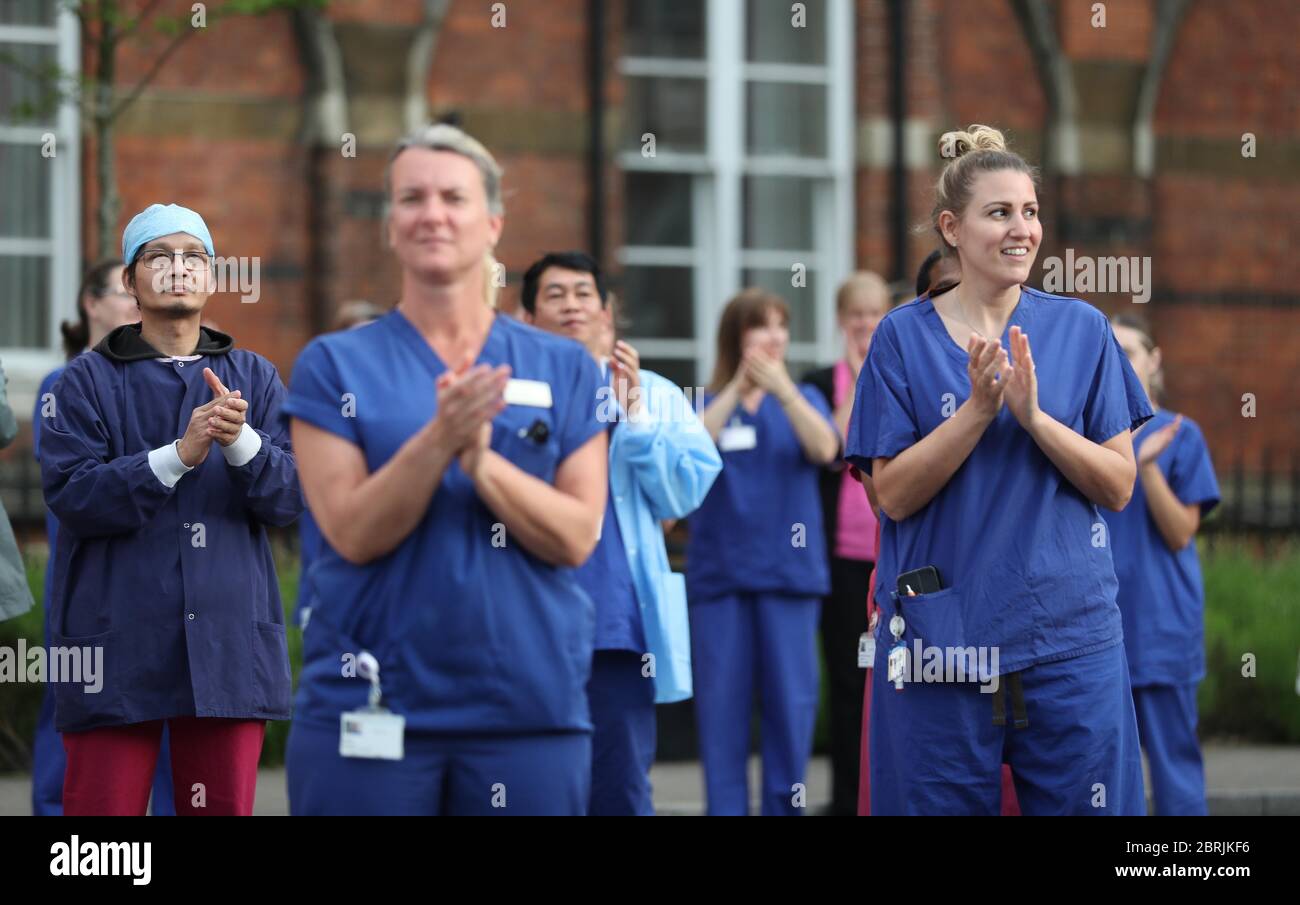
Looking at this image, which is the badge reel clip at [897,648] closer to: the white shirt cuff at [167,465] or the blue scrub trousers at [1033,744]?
the blue scrub trousers at [1033,744]

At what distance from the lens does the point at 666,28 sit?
13.5 m

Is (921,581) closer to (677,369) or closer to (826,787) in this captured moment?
(826,787)

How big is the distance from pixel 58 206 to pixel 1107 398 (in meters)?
8.98

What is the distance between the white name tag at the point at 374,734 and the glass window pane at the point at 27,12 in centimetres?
958

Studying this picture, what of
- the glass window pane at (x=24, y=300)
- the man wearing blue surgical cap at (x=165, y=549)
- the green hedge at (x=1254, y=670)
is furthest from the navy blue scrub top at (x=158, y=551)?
the glass window pane at (x=24, y=300)

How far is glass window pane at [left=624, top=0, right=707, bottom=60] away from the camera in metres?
13.4

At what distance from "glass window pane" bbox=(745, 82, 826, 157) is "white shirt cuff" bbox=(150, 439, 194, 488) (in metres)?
9.20

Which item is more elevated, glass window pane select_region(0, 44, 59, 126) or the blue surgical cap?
glass window pane select_region(0, 44, 59, 126)

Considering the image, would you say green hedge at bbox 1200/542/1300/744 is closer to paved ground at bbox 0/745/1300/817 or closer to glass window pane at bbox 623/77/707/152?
paved ground at bbox 0/745/1300/817

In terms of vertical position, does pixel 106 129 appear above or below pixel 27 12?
below

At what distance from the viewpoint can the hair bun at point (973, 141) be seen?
518 cm

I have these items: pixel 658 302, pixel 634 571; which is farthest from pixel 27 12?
pixel 634 571

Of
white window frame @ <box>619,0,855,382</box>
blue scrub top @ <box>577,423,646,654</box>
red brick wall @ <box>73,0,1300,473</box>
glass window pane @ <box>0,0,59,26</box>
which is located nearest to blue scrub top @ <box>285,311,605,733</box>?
blue scrub top @ <box>577,423,646,654</box>
